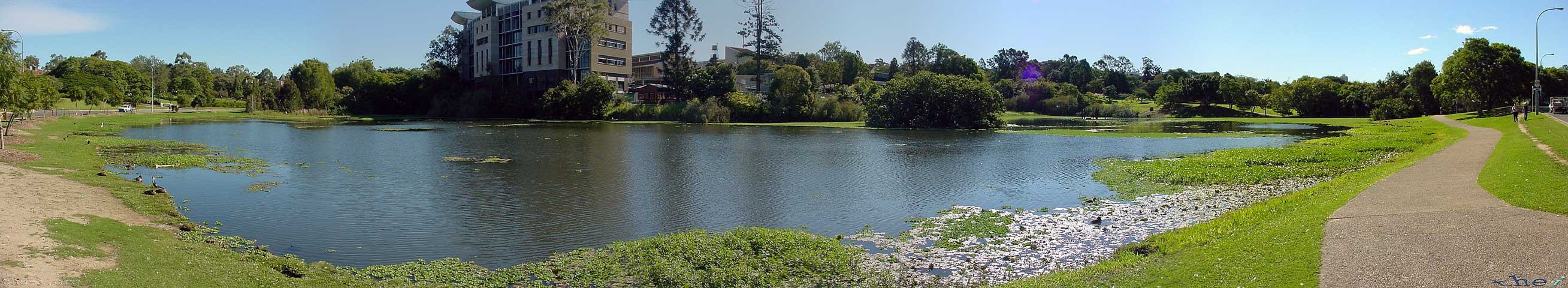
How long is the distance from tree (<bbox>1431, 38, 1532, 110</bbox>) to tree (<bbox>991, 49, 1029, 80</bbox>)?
11287cm

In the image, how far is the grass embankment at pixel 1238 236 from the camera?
9.19m

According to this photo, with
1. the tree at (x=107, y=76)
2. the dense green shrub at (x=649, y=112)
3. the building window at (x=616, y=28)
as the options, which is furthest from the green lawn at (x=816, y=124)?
Result: the tree at (x=107, y=76)

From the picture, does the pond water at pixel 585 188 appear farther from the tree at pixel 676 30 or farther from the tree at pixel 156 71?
the tree at pixel 156 71

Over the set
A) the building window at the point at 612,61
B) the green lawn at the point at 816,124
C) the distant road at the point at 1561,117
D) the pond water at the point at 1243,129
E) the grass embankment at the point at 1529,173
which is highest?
the building window at the point at 612,61

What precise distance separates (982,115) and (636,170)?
142ft

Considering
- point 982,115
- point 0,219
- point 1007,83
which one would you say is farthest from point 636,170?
point 1007,83

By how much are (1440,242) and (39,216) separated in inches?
800

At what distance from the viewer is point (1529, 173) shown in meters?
16.6

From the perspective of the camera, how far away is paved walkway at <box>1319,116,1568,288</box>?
8.20m

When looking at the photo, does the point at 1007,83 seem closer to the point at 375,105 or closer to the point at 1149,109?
the point at 1149,109

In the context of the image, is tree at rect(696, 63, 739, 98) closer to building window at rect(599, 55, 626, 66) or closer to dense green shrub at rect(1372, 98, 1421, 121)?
building window at rect(599, 55, 626, 66)

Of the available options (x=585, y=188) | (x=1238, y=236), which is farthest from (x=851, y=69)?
(x=1238, y=236)

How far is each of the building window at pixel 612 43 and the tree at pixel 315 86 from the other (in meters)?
44.7

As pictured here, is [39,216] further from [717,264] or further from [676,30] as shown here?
[676,30]
